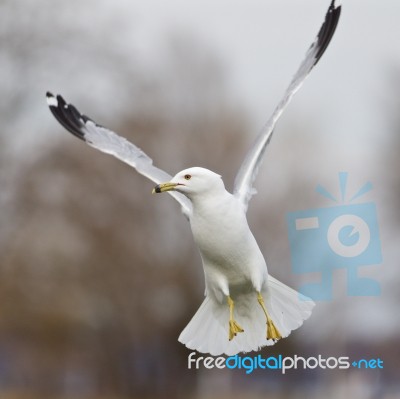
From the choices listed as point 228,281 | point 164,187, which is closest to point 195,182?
point 164,187

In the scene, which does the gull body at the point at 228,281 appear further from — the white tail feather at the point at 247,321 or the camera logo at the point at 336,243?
the camera logo at the point at 336,243

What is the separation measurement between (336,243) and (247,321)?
4.12 meters

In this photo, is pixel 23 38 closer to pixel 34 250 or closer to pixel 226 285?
pixel 34 250

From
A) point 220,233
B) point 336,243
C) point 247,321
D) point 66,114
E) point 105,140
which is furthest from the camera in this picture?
point 336,243

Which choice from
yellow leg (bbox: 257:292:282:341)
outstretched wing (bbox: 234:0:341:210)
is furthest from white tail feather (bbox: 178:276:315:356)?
outstretched wing (bbox: 234:0:341:210)

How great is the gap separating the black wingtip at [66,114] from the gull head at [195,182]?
1.35 metres

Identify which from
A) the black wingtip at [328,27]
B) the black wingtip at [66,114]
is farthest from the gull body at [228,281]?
the black wingtip at [66,114]

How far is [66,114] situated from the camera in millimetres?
6488

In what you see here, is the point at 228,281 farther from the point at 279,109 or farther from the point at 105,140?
the point at 105,140

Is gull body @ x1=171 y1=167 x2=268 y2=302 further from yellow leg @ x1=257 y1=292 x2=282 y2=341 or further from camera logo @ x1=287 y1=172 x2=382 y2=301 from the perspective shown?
camera logo @ x1=287 y1=172 x2=382 y2=301

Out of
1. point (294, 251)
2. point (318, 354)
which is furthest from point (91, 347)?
point (294, 251)

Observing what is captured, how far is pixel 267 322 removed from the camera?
5355 mm

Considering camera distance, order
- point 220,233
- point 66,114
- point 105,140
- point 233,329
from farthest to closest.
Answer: point 66,114, point 105,140, point 233,329, point 220,233

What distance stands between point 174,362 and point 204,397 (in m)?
1.85
